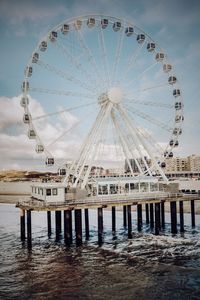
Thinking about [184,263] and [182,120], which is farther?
[182,120]

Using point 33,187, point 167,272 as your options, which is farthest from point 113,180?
point 167,272

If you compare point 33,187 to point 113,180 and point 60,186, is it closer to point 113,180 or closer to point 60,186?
point 60,186

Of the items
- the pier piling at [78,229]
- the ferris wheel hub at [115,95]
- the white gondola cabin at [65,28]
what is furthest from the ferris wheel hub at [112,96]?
the pier piling at [78,229]

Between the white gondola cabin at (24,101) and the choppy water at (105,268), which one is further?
the white gondola cabin at (24,101)

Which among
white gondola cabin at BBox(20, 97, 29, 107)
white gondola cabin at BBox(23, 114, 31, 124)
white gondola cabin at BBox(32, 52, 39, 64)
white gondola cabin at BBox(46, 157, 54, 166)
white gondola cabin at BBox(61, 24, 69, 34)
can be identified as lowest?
white gondola cabin at BBox(46, 157, 54, 166)

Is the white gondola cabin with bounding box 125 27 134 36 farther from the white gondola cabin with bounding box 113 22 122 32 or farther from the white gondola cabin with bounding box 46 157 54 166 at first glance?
the white gondola cabin with bounding box 46 157 54 166

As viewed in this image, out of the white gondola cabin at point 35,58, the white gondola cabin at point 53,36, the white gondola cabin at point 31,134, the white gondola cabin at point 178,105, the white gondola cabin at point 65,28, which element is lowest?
the white gondola cabin at point 31,134

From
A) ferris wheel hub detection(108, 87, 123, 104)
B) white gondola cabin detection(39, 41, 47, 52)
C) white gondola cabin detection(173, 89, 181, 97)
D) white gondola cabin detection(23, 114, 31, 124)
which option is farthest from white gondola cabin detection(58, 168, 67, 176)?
white gondola cabin detection(173, 89, 181, 97)

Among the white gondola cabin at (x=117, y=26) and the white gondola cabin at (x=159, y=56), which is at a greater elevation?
the white gondola cabin at (x=117, y=26)

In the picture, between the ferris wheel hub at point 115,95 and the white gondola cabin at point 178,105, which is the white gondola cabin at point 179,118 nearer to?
the white gondola cabin at point 178,105

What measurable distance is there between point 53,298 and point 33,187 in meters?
19.9

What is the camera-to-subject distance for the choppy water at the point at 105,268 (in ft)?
62.3

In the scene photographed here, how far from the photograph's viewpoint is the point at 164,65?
41781mm

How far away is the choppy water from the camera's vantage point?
1898 centimetres
